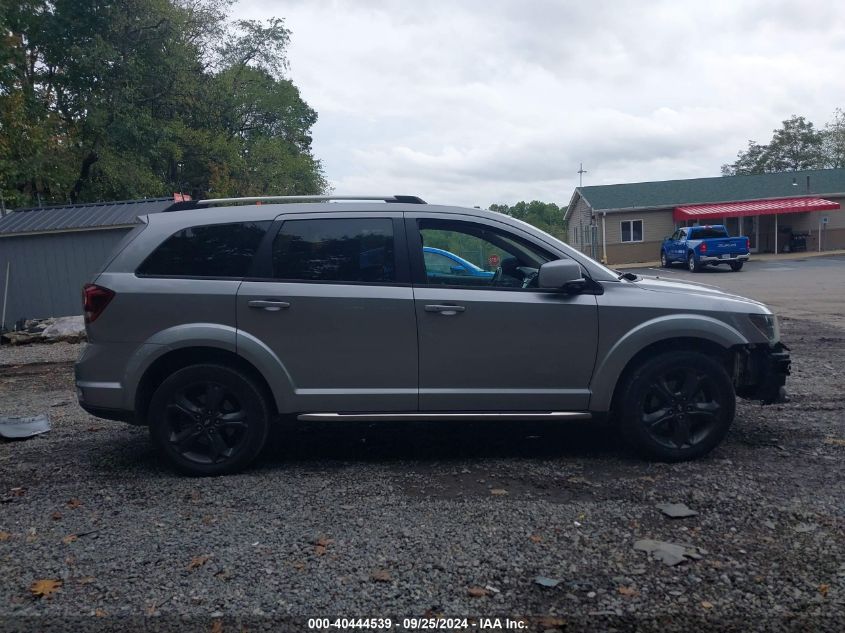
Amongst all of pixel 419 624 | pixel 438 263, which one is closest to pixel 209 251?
pixel 438 263

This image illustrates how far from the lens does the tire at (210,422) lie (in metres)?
4.99

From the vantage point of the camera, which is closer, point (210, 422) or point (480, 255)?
point (210, 422)

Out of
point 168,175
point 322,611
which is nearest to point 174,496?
point 322,611

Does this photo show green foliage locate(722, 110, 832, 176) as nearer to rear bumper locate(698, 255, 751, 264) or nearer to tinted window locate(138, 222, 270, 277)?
rear bumper locate(698, 255, 751, 264)

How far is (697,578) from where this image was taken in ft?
11.5

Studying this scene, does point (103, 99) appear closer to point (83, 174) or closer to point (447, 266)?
point (83, 174)

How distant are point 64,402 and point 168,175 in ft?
84.5

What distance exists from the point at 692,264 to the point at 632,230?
1078cm

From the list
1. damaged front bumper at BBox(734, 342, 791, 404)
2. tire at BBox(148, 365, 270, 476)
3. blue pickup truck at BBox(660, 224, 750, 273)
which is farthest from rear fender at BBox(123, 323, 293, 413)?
blue pickup truck at BBox(660, 224, 750, 273)

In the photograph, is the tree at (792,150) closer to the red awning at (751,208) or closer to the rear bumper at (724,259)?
the red awning at (751,208)

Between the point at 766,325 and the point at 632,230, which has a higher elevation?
the point at 632,230

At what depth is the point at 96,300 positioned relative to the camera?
16.4 feet

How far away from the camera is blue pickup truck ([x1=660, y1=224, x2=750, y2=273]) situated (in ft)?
96.4

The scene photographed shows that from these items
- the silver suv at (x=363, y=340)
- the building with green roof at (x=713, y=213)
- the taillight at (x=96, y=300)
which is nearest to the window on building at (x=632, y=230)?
the building with green roof at (x=713, y=213)
